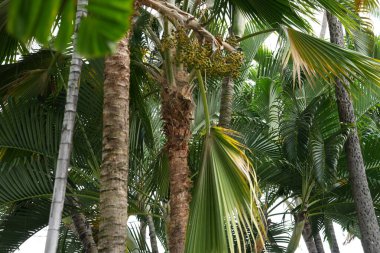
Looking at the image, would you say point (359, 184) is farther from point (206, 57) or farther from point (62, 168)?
point (62, 168)

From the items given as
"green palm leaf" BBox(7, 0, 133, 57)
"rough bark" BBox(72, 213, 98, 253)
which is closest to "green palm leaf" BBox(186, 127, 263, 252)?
"rough bark" BBox(72, 213, 98, 253)

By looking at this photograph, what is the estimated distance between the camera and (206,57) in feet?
11.8

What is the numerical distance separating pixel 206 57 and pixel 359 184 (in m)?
3.31

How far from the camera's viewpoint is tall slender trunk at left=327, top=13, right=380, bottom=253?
607cm

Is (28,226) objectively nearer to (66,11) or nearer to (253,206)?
(253,206)

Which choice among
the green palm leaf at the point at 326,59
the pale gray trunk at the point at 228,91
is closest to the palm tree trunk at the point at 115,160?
the green palm leaf at the point at 326,59

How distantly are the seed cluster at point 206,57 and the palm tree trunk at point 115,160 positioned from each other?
0.40 meters

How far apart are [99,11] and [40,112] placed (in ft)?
16.3

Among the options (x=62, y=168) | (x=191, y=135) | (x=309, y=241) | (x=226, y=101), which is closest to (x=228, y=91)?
(x=226, y=101)

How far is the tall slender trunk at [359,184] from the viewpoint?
607 centimetres

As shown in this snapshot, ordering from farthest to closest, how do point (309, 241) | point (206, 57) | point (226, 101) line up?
point (309, 241), point (226, 101), point (206, 57)

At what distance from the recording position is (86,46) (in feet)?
0.95

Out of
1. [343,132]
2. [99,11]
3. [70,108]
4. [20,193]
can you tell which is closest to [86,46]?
[99,11]

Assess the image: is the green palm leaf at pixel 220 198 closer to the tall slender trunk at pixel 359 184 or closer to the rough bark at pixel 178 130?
the rough bark at pixel 178 130
